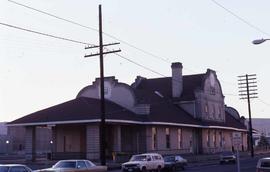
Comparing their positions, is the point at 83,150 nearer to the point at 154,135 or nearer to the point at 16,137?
the point at 154,135

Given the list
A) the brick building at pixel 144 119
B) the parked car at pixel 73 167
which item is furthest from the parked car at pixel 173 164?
the parked car at pixel 73 167

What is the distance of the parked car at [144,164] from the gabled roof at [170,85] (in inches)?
1324

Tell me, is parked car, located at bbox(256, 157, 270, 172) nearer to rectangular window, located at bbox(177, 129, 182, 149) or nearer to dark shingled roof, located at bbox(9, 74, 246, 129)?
dark shingled roof, located at bbox(9, 74, 246, 129)

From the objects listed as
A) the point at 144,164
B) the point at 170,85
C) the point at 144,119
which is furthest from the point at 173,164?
the point at 170,85

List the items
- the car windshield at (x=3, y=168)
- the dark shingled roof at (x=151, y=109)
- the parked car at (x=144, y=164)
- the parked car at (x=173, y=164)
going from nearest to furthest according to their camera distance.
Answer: the car windshield at (x=3, y=168)
the parked car at (x=144, y=164)
the parked car at (x=173, y=164)
the dark shingled roof at (x=151, y=109)

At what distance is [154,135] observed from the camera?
57812mm

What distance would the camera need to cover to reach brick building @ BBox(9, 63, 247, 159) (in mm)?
51469

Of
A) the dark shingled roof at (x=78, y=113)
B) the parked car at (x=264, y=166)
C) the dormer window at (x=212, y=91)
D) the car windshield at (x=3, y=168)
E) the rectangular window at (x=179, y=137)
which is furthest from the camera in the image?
the dormer window at (x=212, y=91)

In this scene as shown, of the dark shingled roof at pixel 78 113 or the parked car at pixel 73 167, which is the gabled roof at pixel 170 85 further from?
the parked car at pixel 73 167

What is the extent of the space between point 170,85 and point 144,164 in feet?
130

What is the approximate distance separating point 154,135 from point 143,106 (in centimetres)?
364

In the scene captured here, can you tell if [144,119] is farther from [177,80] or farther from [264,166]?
[264,166]

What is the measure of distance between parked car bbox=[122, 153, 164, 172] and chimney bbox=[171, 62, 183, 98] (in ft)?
113

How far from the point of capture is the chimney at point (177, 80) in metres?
74.0
